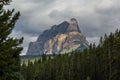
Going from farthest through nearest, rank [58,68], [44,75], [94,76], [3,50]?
[44,75] → [58,68] → [94,76] → [3,50]

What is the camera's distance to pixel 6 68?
30.3 metres

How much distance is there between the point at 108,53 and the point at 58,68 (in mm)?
49617

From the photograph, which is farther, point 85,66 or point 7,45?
point 85,66

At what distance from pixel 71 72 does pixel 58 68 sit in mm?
13215

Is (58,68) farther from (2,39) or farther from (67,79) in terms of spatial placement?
(2,39)

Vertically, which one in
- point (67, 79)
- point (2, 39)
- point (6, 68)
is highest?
point (2, 39)

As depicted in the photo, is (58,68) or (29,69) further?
(29,69)

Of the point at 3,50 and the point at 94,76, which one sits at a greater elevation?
the point at 3,50

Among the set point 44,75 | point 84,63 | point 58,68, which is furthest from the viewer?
point 44,75

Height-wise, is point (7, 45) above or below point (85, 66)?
above

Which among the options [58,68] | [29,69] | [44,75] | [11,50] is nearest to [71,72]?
[58,68]

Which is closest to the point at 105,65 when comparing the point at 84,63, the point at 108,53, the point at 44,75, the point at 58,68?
the point at 108,53

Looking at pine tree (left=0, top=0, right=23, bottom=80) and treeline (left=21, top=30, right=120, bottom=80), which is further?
treeline (left=21, top=30, right=120, bottom=80)

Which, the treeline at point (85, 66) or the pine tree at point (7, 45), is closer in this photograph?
the pine tree at point (7, 45)
